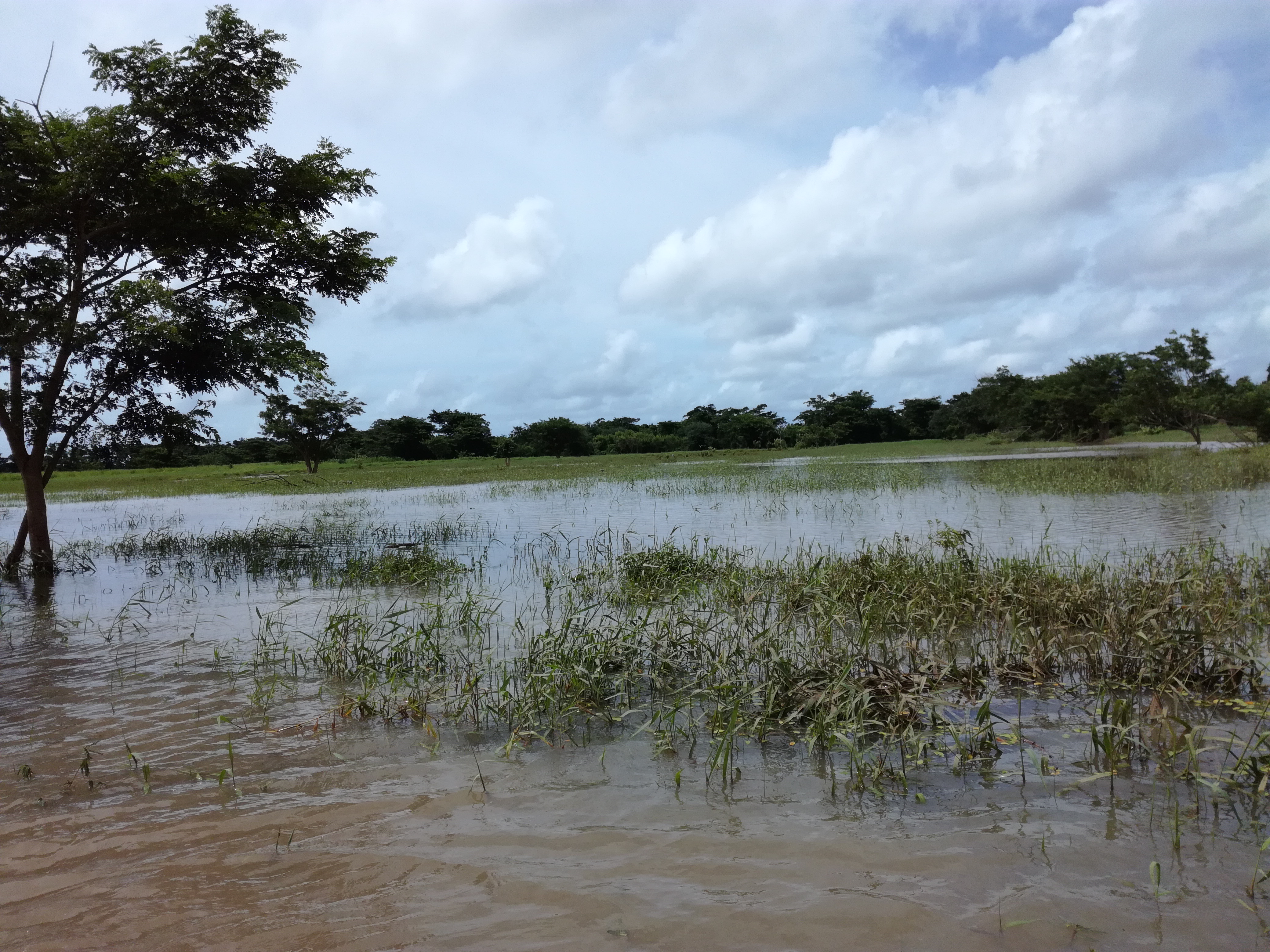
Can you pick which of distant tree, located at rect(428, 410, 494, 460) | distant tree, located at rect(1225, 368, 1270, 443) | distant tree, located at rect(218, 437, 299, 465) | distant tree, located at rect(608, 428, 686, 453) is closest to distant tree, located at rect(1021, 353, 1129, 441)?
distant tree, located at rect(1225, 368, 1270, 443)

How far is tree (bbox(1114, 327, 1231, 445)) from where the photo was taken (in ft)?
148

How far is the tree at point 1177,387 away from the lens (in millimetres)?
45188

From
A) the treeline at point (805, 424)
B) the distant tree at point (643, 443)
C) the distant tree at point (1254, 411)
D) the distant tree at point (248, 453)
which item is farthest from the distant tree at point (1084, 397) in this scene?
Answer: the distant tree at point (248, 453)

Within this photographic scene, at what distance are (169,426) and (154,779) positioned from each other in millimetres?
13427

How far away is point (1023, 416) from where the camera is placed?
68312 millimetres

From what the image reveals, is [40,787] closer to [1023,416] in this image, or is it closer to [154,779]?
[154,779]

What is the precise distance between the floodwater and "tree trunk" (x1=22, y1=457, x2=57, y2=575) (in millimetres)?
8917

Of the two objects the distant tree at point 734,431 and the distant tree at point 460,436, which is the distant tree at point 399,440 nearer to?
the distant tree at point 460,436

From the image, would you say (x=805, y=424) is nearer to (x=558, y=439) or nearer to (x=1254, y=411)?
(x=558, y=439)

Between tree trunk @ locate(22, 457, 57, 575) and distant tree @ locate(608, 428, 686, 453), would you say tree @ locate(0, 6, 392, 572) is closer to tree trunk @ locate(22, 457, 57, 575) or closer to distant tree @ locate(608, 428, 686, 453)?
tree trunk @ locate(22, 457, 57, 575)

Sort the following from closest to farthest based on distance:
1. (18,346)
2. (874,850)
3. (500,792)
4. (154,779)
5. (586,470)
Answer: (874,850) → (500,792) → (154,779) → (18,346) → (586,470)

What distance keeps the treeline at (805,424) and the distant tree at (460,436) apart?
148 mm

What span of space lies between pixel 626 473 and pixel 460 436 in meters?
43.0

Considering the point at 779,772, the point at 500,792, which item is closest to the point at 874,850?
the point at 779,772
